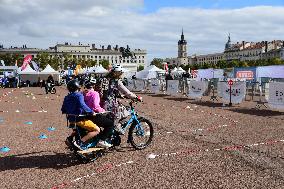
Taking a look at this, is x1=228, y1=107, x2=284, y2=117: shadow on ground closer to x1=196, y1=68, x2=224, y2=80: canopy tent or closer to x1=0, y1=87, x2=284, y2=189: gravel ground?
x1=0, y1=87, x2=284, y2=189: gravel ground

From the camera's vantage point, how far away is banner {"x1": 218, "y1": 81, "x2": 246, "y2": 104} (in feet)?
60.5

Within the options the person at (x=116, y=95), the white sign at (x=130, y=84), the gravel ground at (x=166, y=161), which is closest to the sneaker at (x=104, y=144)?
the gravel ground at (x=166, y=161)

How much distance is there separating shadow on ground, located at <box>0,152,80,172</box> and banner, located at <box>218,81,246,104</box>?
40.0 ft

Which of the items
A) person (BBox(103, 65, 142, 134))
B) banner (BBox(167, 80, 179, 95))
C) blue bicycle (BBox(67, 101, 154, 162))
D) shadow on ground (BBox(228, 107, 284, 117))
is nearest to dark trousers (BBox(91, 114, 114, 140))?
blue bicycle (BBox(67, 101, 154, 162))

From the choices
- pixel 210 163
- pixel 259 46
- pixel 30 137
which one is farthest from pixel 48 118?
pixel 259 46

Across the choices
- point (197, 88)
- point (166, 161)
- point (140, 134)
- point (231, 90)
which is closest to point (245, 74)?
point (197, 88)

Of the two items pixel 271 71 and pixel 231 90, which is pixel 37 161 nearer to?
pixel 231 90

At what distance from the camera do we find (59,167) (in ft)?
23.0

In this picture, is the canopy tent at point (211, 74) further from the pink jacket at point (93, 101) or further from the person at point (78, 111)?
the person at point (78, 111)

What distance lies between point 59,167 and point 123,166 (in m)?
1.16

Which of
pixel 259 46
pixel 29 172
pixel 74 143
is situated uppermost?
pixel 259 46

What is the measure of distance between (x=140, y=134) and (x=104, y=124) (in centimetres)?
112

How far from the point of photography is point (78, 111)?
7074 millimetres

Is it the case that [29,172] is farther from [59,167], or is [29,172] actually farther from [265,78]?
[265,78]
